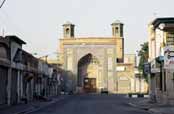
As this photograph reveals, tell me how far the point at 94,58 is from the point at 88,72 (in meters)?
4.46

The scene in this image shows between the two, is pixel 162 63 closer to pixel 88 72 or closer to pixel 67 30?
pixel 88 72

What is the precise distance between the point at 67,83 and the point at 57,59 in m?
9.17

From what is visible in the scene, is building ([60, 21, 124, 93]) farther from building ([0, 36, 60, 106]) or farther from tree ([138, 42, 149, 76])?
building ([0, 36, 60, 106])

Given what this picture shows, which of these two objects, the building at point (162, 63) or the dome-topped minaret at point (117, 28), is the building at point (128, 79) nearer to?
the dome-topped minaret at point (117, 28)

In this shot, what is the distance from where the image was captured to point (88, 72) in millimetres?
140000

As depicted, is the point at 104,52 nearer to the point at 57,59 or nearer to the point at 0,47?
the point at 57,59

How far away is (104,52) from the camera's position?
5315 inches

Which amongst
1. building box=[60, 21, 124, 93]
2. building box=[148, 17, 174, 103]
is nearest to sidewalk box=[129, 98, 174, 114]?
building box=[148, 17, 174, 103]

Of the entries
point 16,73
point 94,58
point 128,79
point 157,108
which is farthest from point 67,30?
point 157,108

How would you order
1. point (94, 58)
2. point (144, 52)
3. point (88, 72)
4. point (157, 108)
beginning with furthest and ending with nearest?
point (88, 72) → point (94, 58) → point (144, 52) → point (157, 108)

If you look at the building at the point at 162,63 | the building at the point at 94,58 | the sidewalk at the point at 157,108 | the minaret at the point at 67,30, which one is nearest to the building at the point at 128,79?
the building at the point at 94,58

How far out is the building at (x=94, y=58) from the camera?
135 m


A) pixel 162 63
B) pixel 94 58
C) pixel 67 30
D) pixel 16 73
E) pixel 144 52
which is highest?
pixel 67 30

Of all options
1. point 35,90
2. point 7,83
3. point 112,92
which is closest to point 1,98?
point 7,83
